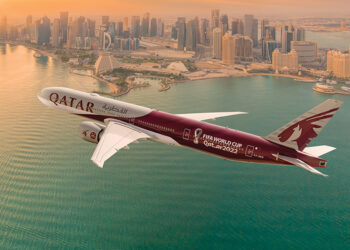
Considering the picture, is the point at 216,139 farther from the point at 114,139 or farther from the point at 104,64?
the point at 104,64

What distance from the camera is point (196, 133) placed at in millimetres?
54344

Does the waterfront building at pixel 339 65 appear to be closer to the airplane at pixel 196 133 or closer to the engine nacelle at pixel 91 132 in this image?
the airplane at pixel 196 133

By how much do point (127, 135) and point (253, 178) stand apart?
2474cm

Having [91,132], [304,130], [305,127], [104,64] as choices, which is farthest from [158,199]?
[104,64]

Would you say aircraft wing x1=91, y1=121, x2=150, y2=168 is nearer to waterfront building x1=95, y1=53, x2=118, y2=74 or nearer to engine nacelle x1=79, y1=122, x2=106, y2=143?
engine nacelle x1=79, y1=122, x2=106, y2=143

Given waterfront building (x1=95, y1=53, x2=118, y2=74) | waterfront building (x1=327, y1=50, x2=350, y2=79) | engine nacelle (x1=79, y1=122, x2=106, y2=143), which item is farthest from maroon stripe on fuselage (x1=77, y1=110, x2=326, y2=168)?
waterfront building (x1=327, y1=50, x2=350, y2=79)

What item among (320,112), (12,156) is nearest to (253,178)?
(320,112)

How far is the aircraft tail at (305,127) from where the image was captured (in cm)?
4228

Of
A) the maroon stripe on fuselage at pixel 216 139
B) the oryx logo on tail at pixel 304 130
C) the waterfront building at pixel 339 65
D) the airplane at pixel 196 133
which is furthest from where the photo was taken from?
the waterfront building at pixel 339 65

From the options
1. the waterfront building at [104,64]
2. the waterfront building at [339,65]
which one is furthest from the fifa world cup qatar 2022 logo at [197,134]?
the waterfront building at [339,65]

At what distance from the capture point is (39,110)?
109m

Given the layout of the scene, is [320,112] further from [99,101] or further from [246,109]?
[246,109]

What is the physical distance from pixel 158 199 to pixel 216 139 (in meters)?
13.9

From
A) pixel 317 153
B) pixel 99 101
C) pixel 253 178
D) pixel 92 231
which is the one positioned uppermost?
pixel 99 101
